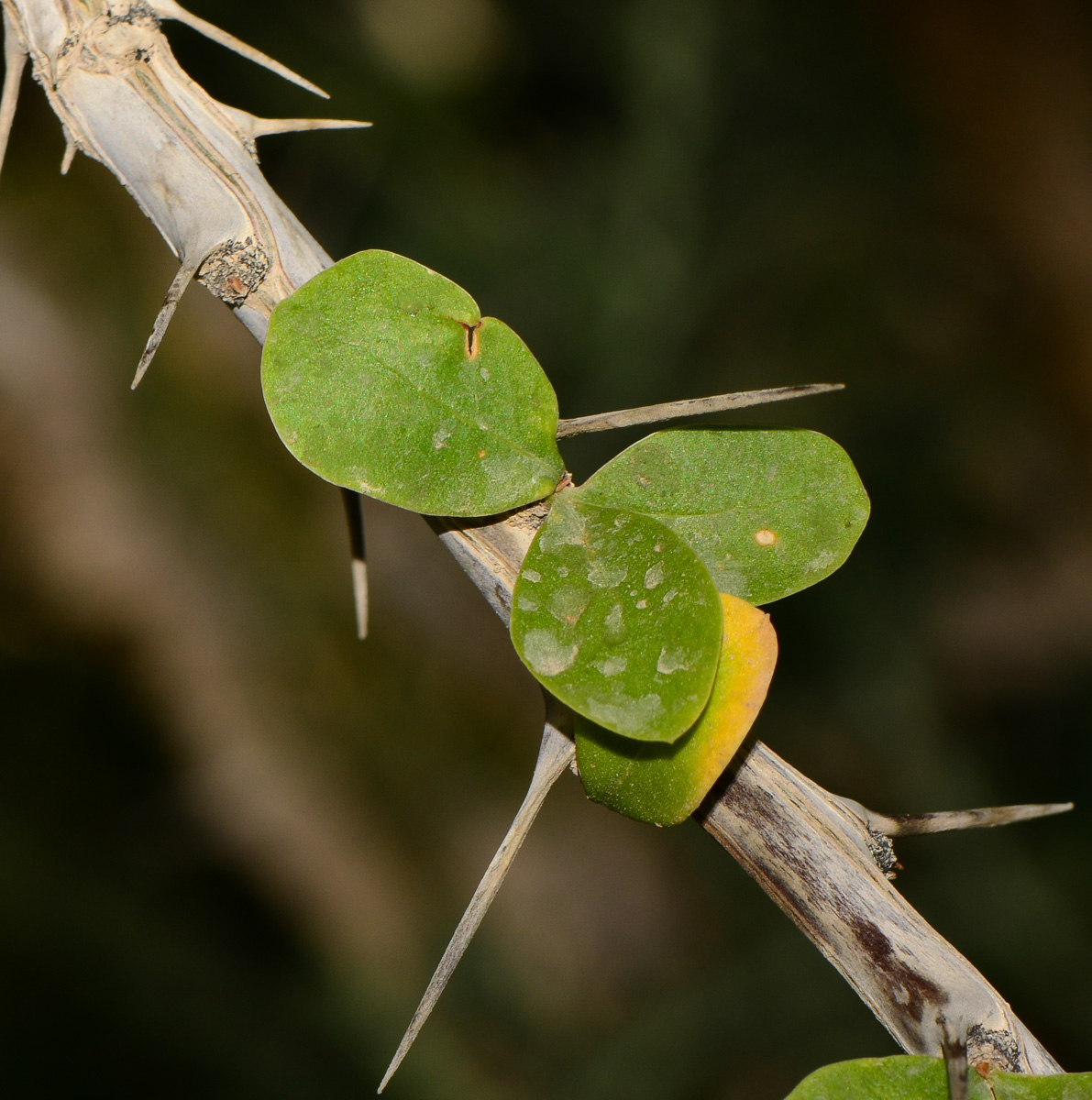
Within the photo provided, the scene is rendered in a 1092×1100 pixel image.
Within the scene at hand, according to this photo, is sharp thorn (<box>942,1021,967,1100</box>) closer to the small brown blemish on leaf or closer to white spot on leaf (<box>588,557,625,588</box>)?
white spot on leaf (<box>588,557,625,588</box>)

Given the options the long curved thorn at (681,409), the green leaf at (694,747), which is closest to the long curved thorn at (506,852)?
the green leaf at (694,747)

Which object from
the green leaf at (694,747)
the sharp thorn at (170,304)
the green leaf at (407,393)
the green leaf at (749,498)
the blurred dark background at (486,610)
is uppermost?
the sharp thorn at (170,304)

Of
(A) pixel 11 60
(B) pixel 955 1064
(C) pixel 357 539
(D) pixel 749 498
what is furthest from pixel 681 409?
(A) pixel 11 60

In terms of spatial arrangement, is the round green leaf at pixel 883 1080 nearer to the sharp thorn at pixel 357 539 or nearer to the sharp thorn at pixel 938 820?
the sharp thorn at pixel 938 820

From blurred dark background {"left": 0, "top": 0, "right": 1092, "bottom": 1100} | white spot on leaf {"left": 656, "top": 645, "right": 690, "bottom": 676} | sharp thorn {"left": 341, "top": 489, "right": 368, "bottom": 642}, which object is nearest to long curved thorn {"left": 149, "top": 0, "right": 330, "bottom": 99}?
sharp thorn {"left": 341, "top": 489, "right": 368, "bottom": 642}

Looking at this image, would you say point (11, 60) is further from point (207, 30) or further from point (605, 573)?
point (605, 573)

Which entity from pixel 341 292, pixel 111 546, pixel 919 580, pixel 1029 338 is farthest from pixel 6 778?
pixel 1029 338

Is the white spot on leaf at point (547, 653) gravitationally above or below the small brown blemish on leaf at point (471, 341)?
below
